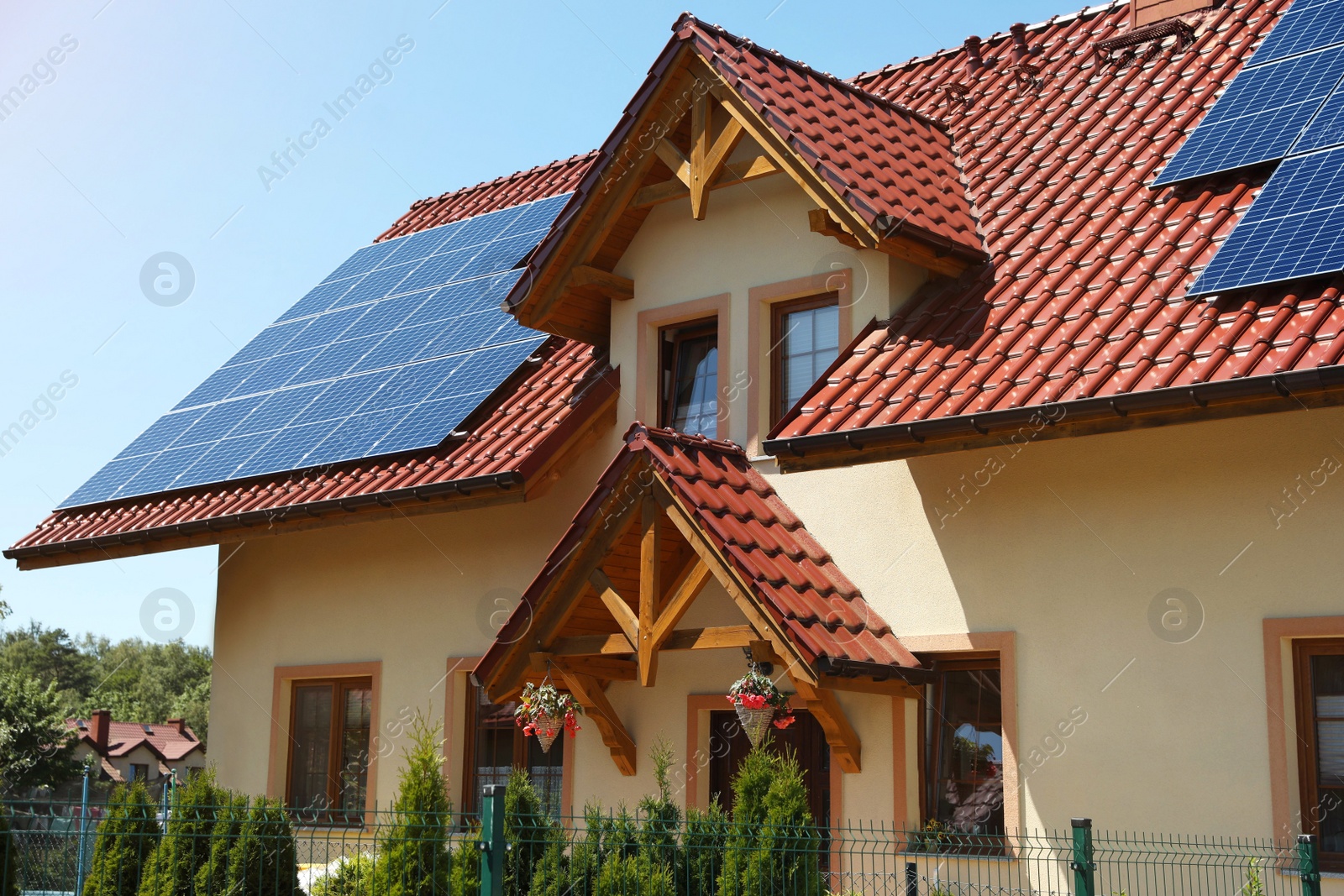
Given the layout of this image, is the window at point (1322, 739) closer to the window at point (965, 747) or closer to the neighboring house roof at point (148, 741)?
the window at point (965, 747)

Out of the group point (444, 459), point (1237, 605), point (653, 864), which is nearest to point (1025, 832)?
point (1237, 605)

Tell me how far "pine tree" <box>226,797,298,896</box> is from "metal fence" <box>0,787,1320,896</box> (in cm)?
1

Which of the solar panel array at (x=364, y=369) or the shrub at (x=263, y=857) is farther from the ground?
the solar panel array at (x=364, y=369)

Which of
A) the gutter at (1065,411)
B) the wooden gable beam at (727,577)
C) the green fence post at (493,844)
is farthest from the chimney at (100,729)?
the green fence post at (493,844)

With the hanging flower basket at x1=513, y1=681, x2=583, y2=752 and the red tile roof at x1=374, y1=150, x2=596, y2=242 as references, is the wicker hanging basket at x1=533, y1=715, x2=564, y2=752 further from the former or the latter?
the red tile roof at x1=374, y1=150, x2=596, y2=242

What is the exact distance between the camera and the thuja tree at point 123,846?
10.9 metres

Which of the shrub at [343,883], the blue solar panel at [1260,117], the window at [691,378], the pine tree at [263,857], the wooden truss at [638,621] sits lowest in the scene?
the shrub at [343,883]

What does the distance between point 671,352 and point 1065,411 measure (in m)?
5.08

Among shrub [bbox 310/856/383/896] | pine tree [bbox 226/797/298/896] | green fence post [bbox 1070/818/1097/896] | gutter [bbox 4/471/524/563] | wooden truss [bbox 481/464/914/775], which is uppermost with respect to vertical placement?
gutter [bbox 4/471/524/563]

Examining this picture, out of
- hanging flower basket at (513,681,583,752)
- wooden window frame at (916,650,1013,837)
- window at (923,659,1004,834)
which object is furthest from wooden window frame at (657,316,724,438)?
window at (923,659,1004,834)

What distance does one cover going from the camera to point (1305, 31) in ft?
40.5

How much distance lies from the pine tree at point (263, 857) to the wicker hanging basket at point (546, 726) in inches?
89.6

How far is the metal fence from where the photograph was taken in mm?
8539

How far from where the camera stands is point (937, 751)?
11391mm
